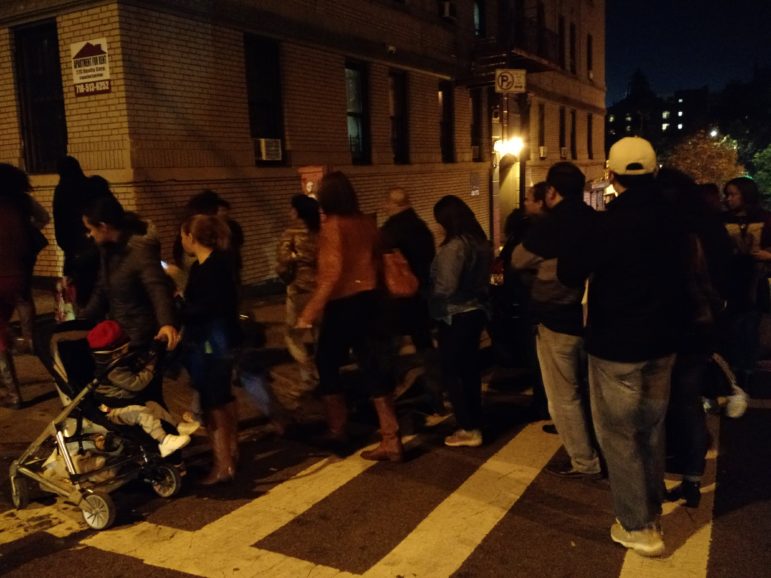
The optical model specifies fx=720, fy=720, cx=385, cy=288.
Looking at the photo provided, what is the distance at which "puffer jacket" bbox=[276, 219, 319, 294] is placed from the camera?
662cm

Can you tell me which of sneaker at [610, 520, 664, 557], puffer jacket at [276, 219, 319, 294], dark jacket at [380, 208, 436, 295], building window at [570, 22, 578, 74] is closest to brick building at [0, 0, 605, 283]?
puffer jacket at [276, 219, 319, 294]

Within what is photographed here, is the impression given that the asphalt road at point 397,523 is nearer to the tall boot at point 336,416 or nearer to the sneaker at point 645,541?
the sneaker at point 645,541

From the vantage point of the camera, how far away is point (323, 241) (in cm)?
516

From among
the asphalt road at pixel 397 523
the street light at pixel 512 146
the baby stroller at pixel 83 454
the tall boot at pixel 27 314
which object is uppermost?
the street light at pixel 512 146

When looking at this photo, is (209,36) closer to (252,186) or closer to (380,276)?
(252,186)

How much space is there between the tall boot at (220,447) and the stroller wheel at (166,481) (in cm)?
28

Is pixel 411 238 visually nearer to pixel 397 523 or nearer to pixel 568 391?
pixel 568 391

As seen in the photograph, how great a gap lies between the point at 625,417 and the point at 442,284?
1.94m

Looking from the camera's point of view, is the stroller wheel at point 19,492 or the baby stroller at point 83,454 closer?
the baby stroller at point 83,454

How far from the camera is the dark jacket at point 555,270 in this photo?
13.9 feet

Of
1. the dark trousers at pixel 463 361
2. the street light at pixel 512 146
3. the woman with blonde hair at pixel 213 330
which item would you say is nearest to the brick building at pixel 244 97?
the street light at pixel 512 146

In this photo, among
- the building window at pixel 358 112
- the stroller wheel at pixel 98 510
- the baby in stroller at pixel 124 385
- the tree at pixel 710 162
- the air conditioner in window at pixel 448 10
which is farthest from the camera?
the tree at pixel 710 162

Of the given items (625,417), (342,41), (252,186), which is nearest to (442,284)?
(625,417)

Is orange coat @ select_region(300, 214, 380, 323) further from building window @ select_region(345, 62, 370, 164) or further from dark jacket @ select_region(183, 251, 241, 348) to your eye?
building window @ select_region(345, 62, 370, 164)
